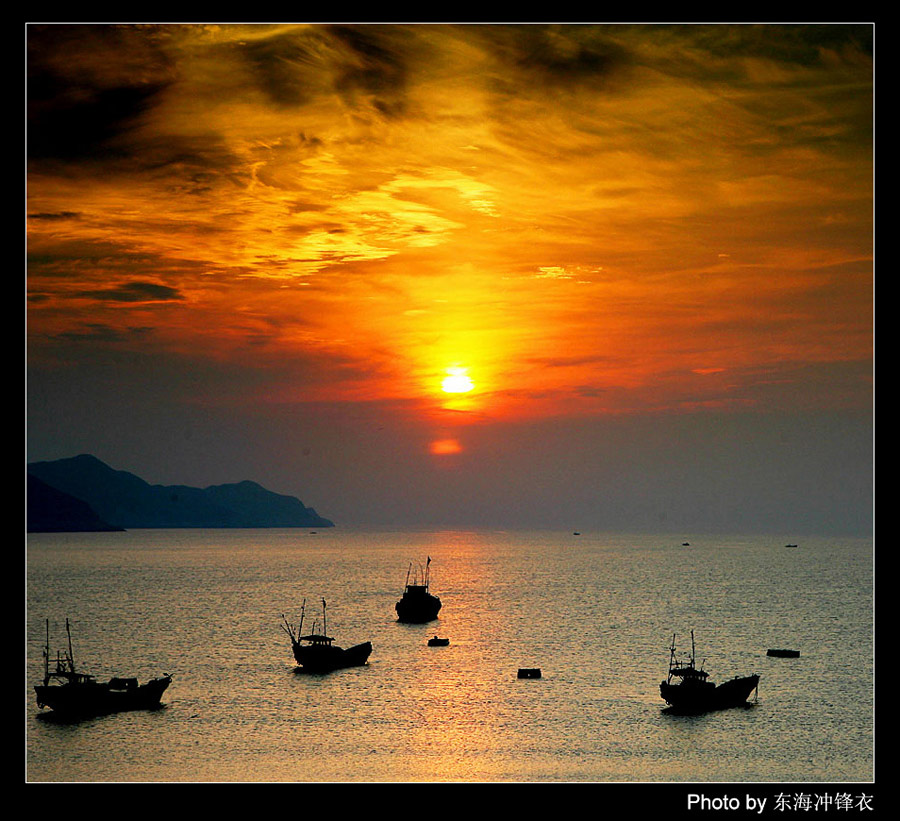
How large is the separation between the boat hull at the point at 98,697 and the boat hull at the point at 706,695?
33927 millimetres

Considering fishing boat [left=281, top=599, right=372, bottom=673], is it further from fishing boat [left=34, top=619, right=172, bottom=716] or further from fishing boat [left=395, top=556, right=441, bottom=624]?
fishing boat [left=395, top=556, right=441, bottom=624]

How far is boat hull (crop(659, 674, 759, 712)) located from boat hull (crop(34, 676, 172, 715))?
111 ft

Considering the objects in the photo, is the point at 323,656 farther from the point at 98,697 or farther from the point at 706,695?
the point at 706,695

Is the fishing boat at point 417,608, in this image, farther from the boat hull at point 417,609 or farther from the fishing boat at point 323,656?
the fishing boat at point 323,656

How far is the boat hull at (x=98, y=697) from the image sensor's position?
58781mm

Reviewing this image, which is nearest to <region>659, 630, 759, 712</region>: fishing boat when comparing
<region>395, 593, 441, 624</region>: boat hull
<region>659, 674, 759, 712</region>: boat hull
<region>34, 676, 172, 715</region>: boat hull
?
<region>659, 674, 759, 712</region>: boat hull

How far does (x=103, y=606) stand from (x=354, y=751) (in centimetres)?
9761

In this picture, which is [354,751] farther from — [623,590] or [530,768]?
[623,590]

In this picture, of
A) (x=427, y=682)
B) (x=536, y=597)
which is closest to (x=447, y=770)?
(x=427, y=682)

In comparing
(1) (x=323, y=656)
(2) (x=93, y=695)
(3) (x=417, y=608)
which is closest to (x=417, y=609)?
(3) (x=417, y=608)

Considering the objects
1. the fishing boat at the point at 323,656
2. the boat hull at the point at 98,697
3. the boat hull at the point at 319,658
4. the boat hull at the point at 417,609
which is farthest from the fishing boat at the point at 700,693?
the boat hull at the point at 417,609

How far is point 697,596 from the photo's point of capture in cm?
15525
